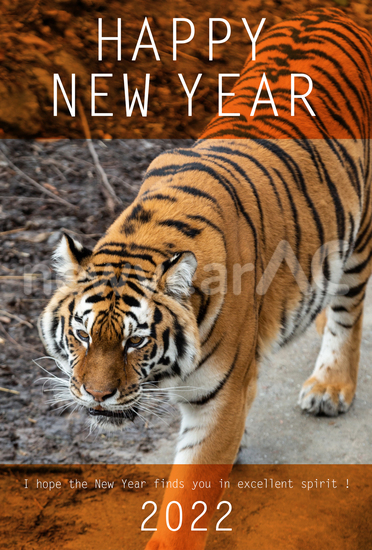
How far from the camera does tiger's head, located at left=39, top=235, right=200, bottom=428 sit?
6.68ft

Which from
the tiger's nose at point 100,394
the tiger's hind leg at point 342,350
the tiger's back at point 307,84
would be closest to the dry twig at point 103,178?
the tiger's back at point 307,84

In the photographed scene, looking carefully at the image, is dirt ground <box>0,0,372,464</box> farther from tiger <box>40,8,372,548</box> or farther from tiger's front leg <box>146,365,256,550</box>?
tiger's front leg <box>146,365,256,550</box>

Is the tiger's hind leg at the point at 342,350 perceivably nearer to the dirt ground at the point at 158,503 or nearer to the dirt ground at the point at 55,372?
the dirt ground at the point at 55,372

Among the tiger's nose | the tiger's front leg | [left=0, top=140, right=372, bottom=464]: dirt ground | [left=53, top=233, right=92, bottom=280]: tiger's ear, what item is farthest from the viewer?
[left=0, top=140, right=372, bottom=464]: dirt ground

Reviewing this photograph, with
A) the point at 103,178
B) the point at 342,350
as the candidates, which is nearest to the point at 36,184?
the point at 103,178

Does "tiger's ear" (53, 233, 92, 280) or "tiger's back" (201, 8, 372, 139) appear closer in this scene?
"tiger's ear" (53, 233, 92, 280)

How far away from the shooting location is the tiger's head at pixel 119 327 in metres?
Answer: 2.04

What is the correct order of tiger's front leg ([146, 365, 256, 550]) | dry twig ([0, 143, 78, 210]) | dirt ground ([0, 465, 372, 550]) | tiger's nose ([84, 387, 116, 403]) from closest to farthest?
tiger's nose ([84, 387, 116, 403]) → tiger's front leg ([146, 365, 256, 550]) → dirt ground ([0, 465, 372, 550]) → dry twig ([0, 143, 78, 210])

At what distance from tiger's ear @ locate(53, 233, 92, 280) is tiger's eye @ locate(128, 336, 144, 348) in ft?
1.08

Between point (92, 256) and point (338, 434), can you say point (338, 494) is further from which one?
point (92, 256)

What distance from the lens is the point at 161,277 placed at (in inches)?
84.5

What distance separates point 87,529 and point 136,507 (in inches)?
10.3

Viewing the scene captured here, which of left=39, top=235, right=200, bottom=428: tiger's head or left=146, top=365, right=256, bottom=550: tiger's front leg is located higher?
left=39, top=235, right=200, bottom=428: tiger's head

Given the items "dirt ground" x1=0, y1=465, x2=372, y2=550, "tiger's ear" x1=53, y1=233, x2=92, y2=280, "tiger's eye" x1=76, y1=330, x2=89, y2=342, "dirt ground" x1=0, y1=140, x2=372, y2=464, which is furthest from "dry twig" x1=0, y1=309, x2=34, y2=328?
"tiger's eye" x1=76, y1=330, x2=89, y2=342
